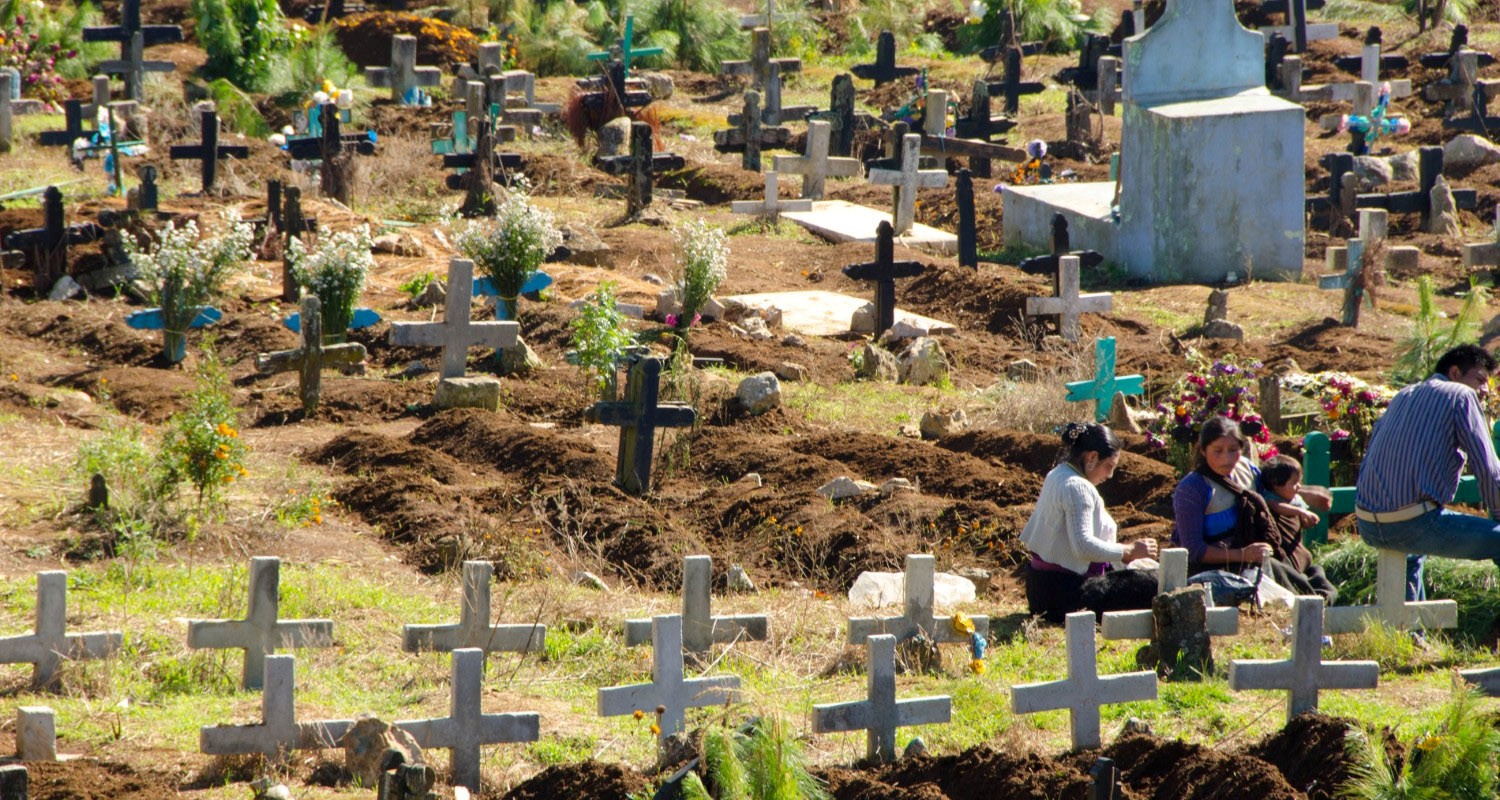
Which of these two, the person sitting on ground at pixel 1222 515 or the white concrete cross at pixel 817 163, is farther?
the white concrete cross at pixel 817 163

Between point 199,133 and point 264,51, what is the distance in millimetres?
4196

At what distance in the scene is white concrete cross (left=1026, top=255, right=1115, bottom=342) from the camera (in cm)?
1338

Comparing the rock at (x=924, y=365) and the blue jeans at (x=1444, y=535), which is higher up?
the blue jeans at (x=1444, y=535)

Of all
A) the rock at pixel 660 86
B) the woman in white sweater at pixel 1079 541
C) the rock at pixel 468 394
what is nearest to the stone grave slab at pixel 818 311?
the rock at pixel 468 394

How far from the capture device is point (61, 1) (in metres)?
27.8

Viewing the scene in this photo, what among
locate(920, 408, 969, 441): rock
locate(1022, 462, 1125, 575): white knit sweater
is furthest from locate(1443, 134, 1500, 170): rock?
locate(1022, 462, 1125, 575): white knit sweater

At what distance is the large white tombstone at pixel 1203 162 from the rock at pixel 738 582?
8975 mm

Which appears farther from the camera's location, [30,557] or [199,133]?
[199,133]

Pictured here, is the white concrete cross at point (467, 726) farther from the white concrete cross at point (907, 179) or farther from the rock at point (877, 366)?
the white concrete cross at point (907, 179)

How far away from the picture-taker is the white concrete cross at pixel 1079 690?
18.3ft

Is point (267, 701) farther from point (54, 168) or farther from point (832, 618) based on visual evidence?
point (54, 168)

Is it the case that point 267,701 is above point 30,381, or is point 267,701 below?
above

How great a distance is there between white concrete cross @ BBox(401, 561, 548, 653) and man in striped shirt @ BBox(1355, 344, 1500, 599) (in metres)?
3.42

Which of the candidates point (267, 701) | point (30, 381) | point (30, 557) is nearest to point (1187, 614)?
point (267, 701)
